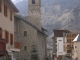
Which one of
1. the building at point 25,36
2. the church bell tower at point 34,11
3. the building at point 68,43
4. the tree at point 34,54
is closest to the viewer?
the tree at point 34,54

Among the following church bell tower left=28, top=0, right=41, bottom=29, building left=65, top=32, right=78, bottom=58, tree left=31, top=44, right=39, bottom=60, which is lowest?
tree left=31, top=44, right=39, bottom=60

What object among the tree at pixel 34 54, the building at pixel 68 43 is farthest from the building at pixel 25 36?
the building at pixel 68 43

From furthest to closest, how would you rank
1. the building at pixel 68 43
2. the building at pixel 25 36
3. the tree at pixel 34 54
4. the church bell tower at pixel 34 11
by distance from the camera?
the church bell tower at pixel 34 11, the building at pixel 68 43, the building at pixel 25 36, the tree at pixel 34 54

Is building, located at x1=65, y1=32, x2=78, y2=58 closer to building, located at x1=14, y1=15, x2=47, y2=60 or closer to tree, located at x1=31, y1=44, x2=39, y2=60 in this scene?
building, located at x1=14, y1=15, x2=47, y2=60

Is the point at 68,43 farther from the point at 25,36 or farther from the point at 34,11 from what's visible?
the point at 34,11

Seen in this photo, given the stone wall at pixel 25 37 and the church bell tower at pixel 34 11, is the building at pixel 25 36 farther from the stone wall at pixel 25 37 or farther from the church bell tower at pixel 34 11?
the church bell tower at pixel 34 11

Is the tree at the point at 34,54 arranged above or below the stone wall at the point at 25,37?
below

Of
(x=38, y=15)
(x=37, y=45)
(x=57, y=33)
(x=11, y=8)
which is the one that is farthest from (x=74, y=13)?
(x=11, y=8)

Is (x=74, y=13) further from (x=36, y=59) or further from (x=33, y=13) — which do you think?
(x=36, y=59)

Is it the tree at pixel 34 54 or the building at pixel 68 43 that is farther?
the building at pixel 68 43

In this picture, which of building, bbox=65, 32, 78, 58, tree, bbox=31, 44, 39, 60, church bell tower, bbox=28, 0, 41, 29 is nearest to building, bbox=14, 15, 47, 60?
tree, bbox=31, 44, 39, 60

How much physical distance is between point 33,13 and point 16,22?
16170mm

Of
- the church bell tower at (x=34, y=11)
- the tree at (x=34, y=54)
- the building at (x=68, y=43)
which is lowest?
the tree at (x=34, y=54)

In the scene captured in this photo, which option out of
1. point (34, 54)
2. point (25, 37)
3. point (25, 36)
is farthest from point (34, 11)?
point (34, 54)
